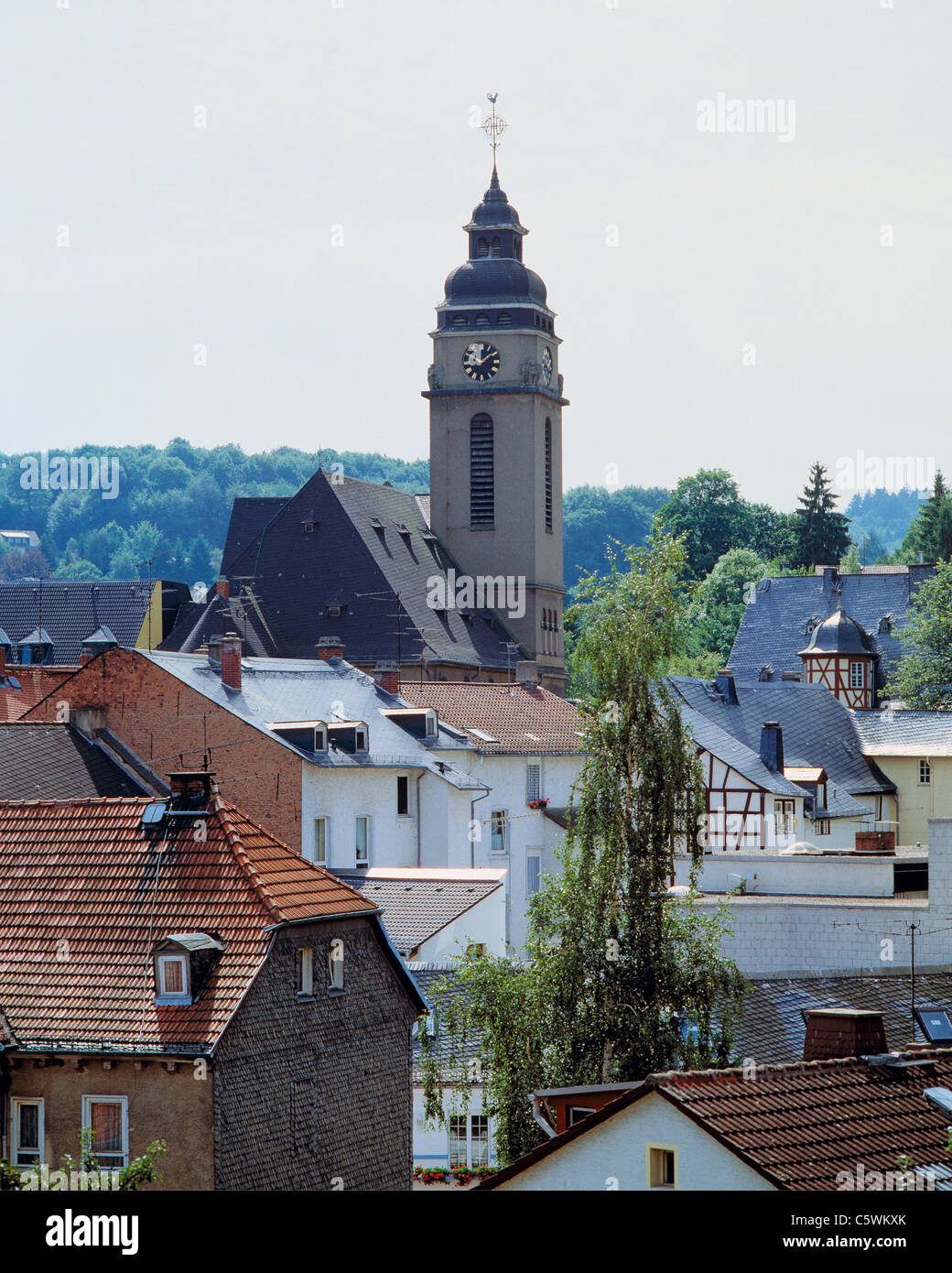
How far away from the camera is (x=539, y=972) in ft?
82.9

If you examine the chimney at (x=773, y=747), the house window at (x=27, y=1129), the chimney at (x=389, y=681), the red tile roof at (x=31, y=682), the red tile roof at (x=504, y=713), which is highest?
the red tile roof at (x=31, y=682)

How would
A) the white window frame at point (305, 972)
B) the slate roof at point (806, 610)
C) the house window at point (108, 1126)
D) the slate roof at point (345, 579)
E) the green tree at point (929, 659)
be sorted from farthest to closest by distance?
the slate roof at point (806, 610) < the slate roof at point (345, 579) < the green tree at point (929, 659) < the white window frame at point (305, 972) < the house window at point (108, 1126)

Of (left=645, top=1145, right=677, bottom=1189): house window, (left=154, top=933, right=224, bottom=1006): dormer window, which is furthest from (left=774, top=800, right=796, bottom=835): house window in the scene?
(left=645, top=1145, right=677, bottom=1189): house window

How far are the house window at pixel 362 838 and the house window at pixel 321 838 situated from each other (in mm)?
1348

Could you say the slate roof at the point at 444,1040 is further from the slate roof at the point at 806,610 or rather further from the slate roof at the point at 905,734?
the slate roof at the point at 806,610

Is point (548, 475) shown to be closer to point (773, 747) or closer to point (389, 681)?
point (389, 681)

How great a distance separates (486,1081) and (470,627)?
54.2m

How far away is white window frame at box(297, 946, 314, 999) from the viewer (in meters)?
24.4

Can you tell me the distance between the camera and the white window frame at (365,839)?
1785 inches

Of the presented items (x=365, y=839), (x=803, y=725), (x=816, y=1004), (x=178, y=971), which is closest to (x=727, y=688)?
(x=803, y=725)

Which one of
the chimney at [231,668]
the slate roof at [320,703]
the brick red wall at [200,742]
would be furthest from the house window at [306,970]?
the chimney at [231,668]

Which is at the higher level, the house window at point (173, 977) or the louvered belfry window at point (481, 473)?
the louvered belfry window at point (481, 473)

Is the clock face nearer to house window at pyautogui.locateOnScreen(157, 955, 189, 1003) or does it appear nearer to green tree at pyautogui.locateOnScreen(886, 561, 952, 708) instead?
green tree at pyautogui.locateOnScreen(886, 561, 952, 708)
